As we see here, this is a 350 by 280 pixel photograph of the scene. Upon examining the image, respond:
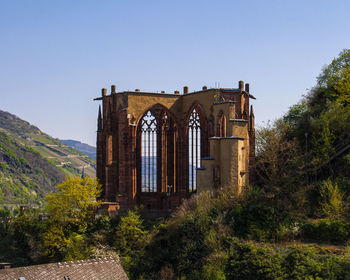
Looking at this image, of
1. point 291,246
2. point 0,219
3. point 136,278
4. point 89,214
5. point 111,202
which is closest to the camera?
point 291,246

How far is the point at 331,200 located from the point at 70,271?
2102 cm

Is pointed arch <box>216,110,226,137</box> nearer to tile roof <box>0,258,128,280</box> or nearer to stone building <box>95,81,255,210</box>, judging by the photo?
stone building <box>95,81,255,210</box>

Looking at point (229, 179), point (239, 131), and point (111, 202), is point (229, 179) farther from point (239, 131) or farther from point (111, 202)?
point (111, 202)

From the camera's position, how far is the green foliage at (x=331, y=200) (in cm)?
3666

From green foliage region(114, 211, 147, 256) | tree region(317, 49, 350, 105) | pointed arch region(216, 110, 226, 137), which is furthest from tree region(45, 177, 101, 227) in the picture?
tree region(317, 49, 350, 105)

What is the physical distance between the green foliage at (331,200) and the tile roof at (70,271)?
17684mm

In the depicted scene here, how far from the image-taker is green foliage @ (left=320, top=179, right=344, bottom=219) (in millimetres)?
36656

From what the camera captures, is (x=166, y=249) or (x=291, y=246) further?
(x=166, y=249)

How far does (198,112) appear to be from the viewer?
4922 cm

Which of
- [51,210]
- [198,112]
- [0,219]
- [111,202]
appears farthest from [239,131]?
[0,219]

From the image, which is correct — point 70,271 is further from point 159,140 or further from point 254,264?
point 159,140

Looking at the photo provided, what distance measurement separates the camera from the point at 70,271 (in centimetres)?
2622

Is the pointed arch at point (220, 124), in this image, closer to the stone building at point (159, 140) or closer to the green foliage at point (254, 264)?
the stone building at point (159, 140)

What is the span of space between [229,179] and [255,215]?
4.60 m
